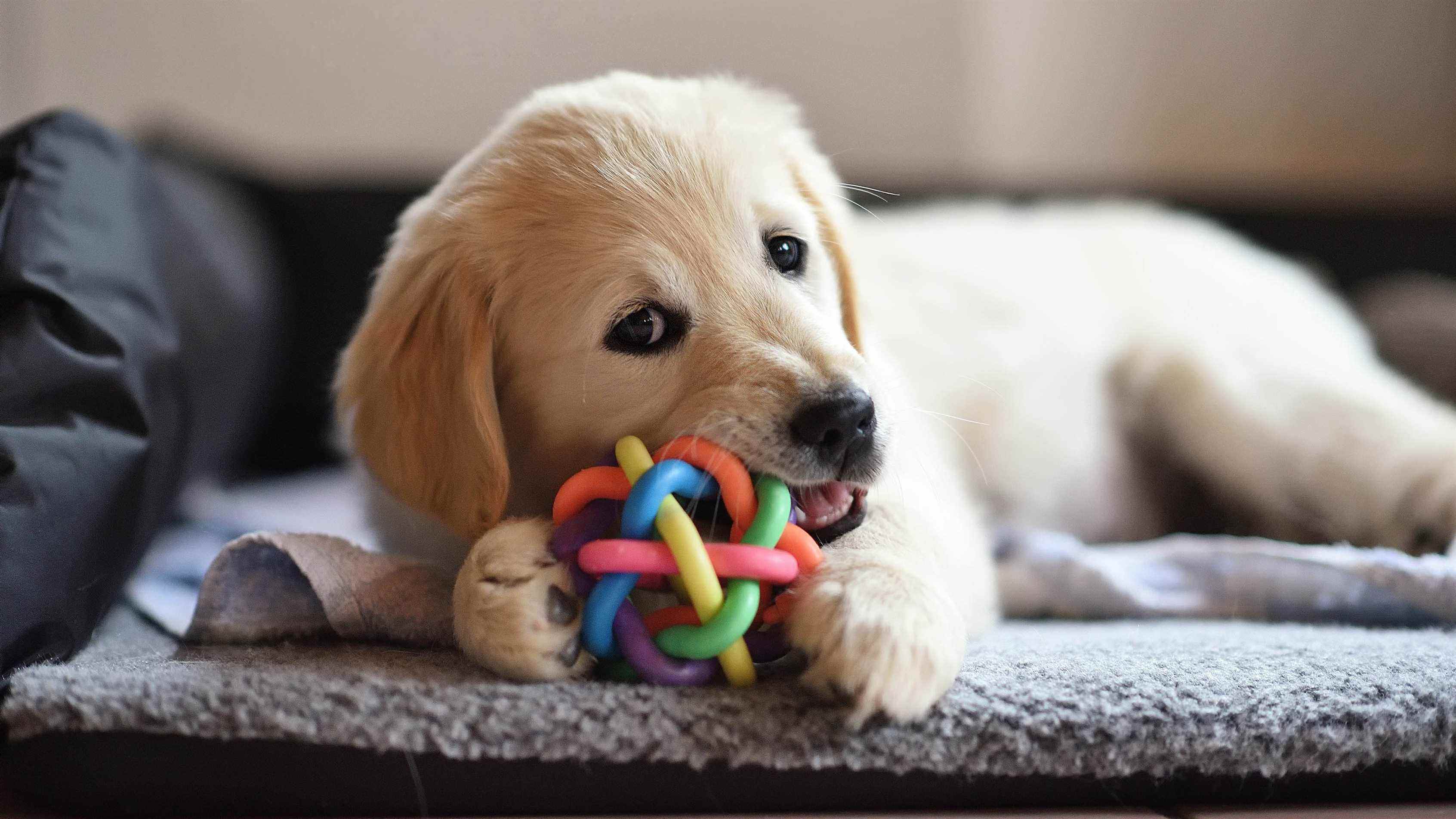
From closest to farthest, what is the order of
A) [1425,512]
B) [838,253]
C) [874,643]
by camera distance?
[874,643] < [838,253] < [1425,512]

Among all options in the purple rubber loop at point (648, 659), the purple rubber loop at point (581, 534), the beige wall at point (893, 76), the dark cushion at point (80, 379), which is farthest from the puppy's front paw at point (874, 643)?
the beige wall at point (893, 76)

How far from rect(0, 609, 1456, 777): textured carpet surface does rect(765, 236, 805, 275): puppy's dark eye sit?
63cm

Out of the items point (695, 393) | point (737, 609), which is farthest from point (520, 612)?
point (695, 393)

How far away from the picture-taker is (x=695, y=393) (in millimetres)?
1365

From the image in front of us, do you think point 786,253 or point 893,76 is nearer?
point 786,253

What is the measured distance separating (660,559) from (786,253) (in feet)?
1.97

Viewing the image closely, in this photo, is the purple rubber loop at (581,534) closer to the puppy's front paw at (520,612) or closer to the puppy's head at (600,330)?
the puppy's front paw at (520,612)

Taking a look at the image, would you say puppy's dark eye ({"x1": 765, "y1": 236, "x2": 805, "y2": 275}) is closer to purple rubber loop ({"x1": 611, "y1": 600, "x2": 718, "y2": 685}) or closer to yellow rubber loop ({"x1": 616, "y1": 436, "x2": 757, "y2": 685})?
yellow rubber loop ({"x1": 616, "y1": 436, "x2": 757, "y2": 685})

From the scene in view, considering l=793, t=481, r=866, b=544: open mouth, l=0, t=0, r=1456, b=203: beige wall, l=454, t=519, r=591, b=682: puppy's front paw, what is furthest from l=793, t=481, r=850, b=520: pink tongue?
l=0, t=0, r=1456, b=203: beige wall

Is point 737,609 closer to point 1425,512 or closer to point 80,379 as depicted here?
point 80,379

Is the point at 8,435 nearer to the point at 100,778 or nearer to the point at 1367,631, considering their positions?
the point at 100,778

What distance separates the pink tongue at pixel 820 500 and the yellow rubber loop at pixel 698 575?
222mm

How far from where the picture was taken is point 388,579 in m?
1.44

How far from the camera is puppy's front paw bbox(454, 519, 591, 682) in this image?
1189mm
